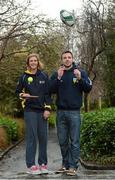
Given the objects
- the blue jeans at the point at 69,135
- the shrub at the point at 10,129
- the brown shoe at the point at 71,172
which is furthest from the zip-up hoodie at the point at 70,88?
the shrub at the point at 10,129

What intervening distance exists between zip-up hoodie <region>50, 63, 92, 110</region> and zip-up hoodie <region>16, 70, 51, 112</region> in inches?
7.2

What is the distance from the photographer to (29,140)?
10.2 meters

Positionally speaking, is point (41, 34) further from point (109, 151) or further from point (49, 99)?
point (49, 99)

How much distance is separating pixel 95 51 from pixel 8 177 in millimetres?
35693

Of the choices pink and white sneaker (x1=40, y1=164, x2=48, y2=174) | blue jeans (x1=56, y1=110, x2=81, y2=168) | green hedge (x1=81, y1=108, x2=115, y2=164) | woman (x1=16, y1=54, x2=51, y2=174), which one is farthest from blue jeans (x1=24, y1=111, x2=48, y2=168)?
green hedge (x1=81, y1=108, x2=115, y2=164)

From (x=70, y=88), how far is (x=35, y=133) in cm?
111

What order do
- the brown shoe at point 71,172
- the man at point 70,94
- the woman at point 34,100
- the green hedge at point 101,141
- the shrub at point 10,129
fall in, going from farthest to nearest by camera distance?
the shrub at point 10,129
the green hedge at point 101,141
the woman at point 34,100
the man at point 70,94
the brown shoe at point 71,172

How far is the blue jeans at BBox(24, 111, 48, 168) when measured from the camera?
10.1 m

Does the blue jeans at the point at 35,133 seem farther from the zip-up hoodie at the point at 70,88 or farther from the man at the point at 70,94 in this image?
the zip-up hoodie at the point at 70,88

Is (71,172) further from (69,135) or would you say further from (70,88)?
(70,88)

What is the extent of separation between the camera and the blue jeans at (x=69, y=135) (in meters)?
10.0

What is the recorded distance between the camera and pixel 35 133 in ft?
33.5

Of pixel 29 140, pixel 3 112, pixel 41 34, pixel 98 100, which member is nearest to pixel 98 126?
pixel 29 140

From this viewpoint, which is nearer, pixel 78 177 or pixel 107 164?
pixel 78 177
